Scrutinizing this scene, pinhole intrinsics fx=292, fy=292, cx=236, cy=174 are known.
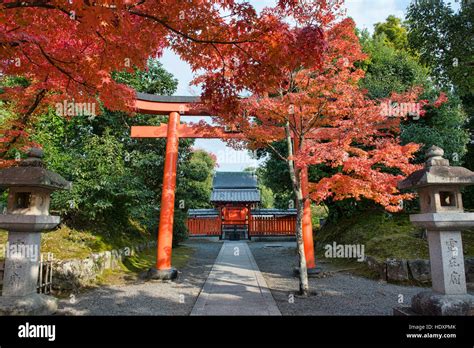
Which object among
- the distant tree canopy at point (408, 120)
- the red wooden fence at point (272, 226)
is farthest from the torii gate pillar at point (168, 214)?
the red wooden fence at point (272, 226)

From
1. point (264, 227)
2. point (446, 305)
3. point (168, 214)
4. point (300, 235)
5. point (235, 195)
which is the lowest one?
point (264, 227)

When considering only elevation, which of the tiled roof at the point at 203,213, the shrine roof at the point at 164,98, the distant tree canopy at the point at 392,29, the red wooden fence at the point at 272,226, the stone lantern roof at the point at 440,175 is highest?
the distant tree canopy at the point at 392,29

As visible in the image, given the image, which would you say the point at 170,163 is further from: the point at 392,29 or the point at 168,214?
the point at 392,29

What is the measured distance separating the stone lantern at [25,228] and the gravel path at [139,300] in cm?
65

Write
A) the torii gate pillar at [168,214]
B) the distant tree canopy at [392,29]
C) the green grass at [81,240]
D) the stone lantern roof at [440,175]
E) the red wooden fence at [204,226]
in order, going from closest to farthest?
the stone lantern roof at [440,175], the green grass at [81,240], the torii gate pillar at [168,214], the distant tree canopy at [392,29], the red wooden fence at [204,226]

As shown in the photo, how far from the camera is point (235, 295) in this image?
6.22 m

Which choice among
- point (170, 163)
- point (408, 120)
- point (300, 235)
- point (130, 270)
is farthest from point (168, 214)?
point (408, 120)

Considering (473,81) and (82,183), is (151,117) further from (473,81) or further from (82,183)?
(473,81)

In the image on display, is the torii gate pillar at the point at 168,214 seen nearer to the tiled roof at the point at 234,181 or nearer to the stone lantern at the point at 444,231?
the stone lantern at the point at 444,231

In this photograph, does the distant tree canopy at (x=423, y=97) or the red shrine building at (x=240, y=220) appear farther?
the red shrine building at (x=240, y=220)

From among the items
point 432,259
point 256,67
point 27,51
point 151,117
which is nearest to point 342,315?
point 432,259

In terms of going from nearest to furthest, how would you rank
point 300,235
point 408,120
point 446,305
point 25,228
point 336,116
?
1. point 446,305
2. point 25,228
3. point 300,235
4. point 336,116
5. point 408,120

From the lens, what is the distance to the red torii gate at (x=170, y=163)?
8133 mm

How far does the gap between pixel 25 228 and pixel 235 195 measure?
20.3 m
